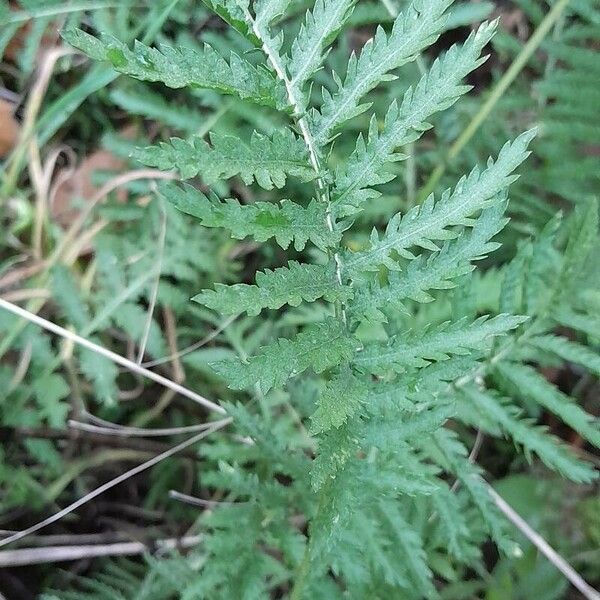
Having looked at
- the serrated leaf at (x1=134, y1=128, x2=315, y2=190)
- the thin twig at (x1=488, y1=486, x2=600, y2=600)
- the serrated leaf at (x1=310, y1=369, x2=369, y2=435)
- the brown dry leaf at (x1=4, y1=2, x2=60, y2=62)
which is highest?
the brown dry leaf at (x1=4, y1=2, x2=60, y2=62)

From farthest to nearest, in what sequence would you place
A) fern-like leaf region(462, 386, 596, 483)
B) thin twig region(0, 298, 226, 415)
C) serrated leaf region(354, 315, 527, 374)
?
thin twig region(0, 298, 226, 415), fern-like leaf region(462, 386, 596, 483), serrated leaf region(354, 315, 527, 374)

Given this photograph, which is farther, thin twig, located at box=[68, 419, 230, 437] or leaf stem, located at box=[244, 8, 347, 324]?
thin twig, located at box=[68, 419, 230, 437]

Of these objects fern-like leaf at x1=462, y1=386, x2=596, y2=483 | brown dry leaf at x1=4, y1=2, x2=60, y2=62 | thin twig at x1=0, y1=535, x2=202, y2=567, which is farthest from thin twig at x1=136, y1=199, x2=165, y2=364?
fern-like leaf at x1=462, y1=386, x2=596, y2=483

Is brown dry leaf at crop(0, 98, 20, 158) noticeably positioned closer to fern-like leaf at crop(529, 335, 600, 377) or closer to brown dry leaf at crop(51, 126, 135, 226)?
brown dry leaf at crop(51, 126, 135, 226)

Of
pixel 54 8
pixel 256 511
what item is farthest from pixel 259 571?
pixel 54 8

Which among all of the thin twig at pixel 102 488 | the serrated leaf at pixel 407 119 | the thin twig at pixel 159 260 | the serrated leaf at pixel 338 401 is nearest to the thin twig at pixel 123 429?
A: the thin twig at pixel 102 488

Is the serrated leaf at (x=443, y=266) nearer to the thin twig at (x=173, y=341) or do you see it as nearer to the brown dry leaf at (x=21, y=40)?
the thin twig at (x=173, y=341)

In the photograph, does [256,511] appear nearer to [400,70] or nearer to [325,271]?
[325,271]

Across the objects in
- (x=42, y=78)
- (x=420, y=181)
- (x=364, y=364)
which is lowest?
(x=364, y=364)
